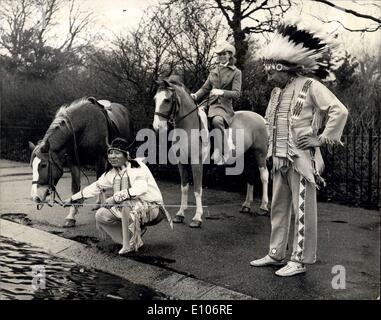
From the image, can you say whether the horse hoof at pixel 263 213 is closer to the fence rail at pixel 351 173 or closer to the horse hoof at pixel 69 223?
the fence rail at pixel 351 173

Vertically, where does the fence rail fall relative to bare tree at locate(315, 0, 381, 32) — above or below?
below

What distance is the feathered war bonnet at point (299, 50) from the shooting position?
467cm

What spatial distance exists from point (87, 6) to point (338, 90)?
590cm

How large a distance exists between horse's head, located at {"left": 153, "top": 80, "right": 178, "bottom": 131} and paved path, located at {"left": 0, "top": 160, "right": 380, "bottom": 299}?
4.83 feet

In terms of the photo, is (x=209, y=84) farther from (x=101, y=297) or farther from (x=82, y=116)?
(x=101, y=297)

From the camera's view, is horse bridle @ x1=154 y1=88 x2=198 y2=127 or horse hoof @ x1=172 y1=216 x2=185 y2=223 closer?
horse bridle @ x1=154 y1=88 x2=198 y2=127

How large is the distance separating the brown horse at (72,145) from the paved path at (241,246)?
2.31ft

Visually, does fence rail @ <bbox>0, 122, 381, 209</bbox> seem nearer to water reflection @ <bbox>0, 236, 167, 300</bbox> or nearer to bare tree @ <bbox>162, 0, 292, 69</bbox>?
bare tree @ <bbox>162, 0, 292, 69</bbox>

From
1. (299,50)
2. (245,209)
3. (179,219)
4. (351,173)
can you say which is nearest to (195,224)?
(179,219)

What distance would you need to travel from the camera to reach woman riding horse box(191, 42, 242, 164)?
7.29 meters

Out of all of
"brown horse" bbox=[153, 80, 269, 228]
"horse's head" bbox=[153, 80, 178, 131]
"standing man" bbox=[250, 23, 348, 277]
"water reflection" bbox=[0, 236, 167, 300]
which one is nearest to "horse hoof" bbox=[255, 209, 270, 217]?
"brown horse" bbox=[153, 80, 269, 228]

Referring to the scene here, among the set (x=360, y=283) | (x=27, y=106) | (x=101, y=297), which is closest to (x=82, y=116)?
(x=101, y=297)
